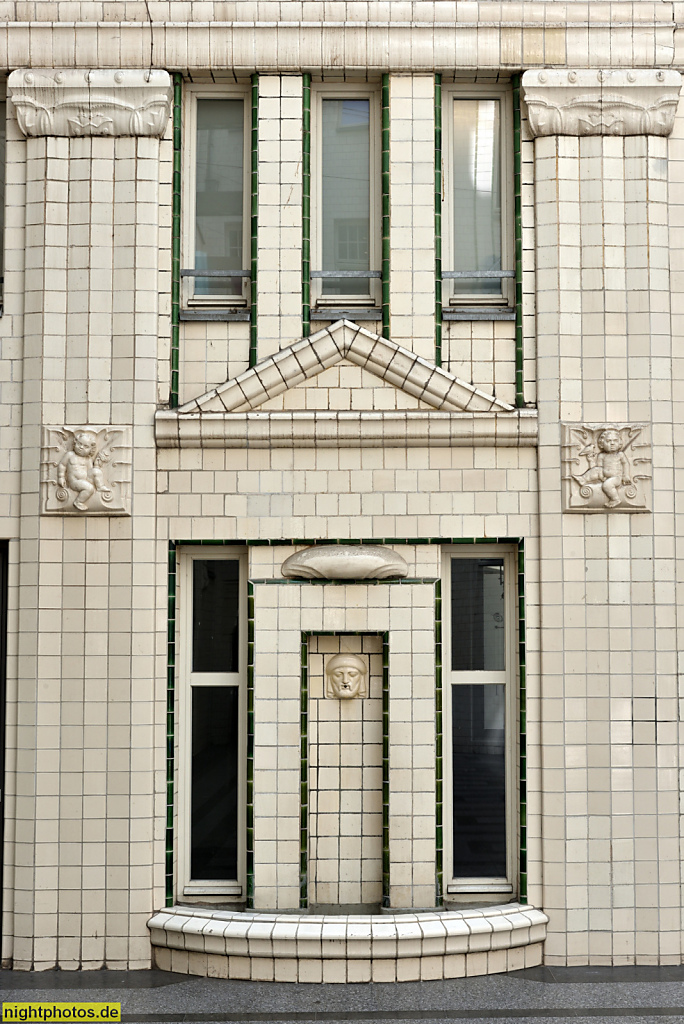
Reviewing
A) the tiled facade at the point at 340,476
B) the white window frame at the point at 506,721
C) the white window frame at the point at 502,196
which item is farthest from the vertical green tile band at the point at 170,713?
the white window frame at the point at 502,196

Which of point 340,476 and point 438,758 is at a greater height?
point 340,476

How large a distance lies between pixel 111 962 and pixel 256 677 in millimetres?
2515

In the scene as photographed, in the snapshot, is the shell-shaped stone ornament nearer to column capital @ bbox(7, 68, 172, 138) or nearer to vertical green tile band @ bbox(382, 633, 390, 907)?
vertical green tile band @ bbox(382, 633, 390, 907)

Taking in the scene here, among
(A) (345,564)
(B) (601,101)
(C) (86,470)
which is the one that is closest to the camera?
(A) (345,564)

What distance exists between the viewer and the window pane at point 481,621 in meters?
8.66

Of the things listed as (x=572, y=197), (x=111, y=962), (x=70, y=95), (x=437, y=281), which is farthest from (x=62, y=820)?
(x=572, y=197)

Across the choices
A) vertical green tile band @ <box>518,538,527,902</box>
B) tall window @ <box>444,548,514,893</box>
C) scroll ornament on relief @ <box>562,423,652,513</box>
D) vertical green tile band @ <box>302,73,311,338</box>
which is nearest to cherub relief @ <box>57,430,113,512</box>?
vertical green tile band @ <box>302,73,311,338</box>

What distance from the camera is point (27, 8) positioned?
28.0 ft

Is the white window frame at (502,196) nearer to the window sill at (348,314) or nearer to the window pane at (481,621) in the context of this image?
the window sill at (348,314)

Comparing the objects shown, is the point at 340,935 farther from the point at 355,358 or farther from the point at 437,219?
the point at 437,219

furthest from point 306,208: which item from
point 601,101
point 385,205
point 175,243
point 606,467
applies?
point 606,467

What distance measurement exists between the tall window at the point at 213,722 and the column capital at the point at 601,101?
4497mm

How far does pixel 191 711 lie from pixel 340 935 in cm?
212

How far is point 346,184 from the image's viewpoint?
8852 millimetres
